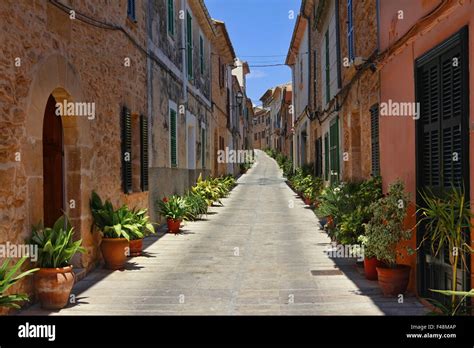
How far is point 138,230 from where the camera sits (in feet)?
26.4

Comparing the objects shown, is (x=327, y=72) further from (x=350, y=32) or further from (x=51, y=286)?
(x=51, y=286)

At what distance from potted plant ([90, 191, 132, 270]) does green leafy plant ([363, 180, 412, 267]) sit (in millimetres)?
3580

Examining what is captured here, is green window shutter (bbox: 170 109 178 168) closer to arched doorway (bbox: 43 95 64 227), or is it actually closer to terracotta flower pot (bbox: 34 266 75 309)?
arched doorway (bbox: 43 95 64 227)

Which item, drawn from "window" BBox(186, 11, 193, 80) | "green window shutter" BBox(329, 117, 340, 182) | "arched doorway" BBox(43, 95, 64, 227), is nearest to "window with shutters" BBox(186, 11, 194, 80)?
"window" BBox(186, 11, 193, 80)

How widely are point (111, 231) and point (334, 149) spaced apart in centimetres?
721

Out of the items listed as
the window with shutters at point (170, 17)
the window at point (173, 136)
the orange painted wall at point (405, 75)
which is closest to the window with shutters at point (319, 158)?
the window at point (173, 136)

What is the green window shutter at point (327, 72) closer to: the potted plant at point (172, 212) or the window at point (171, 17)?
the window at point (171, 17)

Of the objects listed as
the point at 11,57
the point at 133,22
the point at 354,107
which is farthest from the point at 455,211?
the point at 133,22

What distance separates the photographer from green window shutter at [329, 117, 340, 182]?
1272 cm

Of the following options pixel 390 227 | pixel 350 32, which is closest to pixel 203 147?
pixel 350 32

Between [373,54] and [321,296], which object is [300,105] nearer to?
[373,54]

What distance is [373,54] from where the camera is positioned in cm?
803

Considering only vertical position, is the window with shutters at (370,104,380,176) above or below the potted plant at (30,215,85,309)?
above

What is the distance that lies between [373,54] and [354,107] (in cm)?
222
